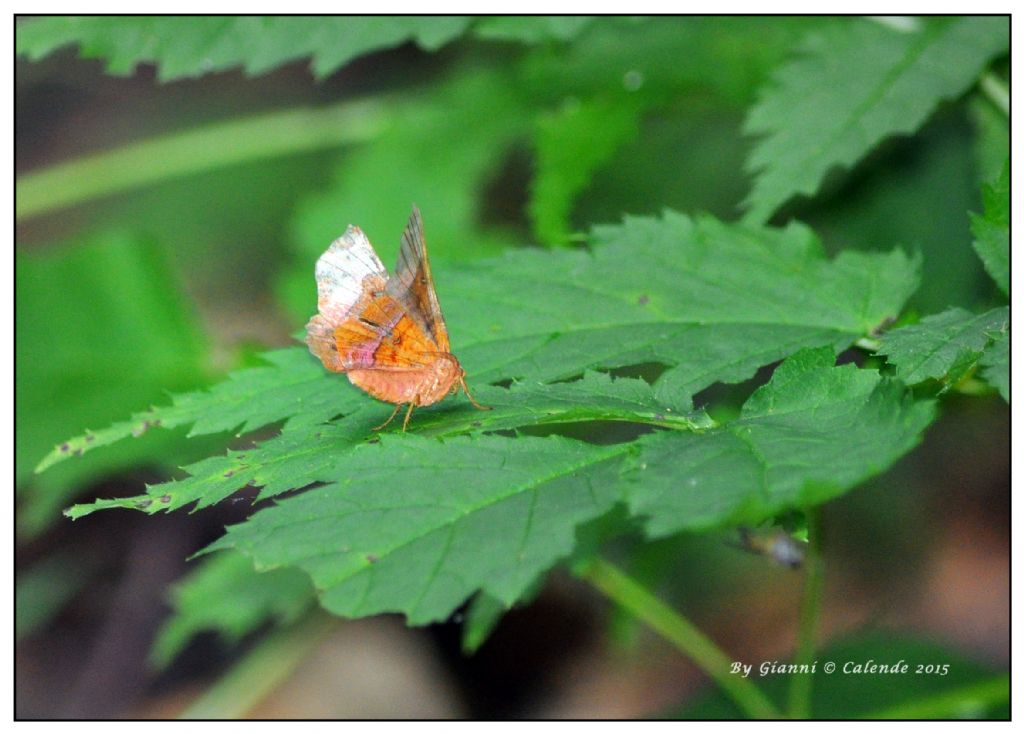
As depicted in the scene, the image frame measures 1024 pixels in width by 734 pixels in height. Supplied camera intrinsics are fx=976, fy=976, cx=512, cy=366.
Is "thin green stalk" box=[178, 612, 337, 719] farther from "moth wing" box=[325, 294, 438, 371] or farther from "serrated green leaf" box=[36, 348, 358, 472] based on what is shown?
"moth wing" box=[325, 294, 438, 371]

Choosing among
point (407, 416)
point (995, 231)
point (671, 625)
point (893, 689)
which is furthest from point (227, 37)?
point (893, 689)

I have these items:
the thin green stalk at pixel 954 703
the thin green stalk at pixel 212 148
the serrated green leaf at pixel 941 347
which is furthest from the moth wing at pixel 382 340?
the thin green stalk at pixel 212 148

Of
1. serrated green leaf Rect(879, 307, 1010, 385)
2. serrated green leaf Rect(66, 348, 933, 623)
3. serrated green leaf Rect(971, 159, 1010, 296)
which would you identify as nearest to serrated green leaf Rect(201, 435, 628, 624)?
serrated green leaf Rect(66, 348, 933, 623)

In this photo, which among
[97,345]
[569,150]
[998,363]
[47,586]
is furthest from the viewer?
[47,586]

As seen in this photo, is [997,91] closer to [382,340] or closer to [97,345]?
[382,340]

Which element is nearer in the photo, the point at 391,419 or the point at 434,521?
the point at 434,521

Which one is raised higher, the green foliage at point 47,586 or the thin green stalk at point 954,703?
the green foliage at point 47,586

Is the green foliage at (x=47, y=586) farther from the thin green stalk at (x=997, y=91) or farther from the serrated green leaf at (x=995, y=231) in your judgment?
the thin green stalk at (x=997, y=91)
